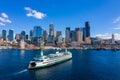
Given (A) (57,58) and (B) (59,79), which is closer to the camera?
(B) (59,79)

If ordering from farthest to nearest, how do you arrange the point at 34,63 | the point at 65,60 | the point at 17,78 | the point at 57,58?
the point at 65,60 < the point at 57,58 < the point at 34,63 < the point at 17,78

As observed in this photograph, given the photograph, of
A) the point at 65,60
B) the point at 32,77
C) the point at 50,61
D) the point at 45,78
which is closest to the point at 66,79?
the point at 45,78

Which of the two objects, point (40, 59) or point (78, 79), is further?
point (40, 59)

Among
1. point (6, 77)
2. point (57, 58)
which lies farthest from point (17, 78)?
point (57, 58)

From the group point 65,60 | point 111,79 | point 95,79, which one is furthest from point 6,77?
point 65,60

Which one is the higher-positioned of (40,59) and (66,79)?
(40,59)

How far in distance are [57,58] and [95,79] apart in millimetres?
40002

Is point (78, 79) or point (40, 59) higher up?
point (40, 59)

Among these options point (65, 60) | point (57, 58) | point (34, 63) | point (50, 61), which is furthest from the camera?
point (65, 60)

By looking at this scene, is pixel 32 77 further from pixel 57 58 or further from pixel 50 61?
pixel 57 58

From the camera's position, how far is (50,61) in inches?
3519

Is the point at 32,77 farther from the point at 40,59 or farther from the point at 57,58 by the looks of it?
the point at 57,58

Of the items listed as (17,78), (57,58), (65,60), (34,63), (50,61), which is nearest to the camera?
(17,78)

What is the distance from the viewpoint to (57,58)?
329 feet
